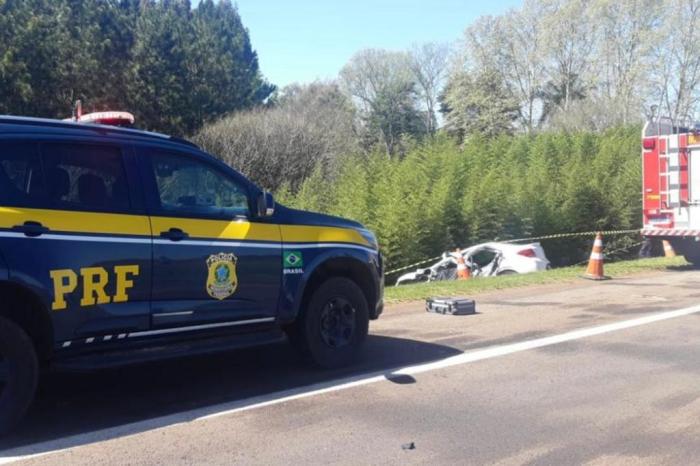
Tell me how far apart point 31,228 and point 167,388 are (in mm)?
1961

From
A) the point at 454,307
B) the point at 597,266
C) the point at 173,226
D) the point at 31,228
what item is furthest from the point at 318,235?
the point at 597,266

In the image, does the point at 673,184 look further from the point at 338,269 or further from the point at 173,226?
the point at 173,226

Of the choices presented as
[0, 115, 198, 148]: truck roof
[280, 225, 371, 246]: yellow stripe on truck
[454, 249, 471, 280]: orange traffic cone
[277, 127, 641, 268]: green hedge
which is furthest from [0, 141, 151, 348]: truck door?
[277, 127, 641, 268]: green hedge

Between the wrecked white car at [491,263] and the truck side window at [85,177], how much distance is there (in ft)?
37.8

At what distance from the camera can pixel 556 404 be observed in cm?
568

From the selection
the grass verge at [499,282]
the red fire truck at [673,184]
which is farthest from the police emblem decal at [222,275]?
the red fire truck at [673,184]

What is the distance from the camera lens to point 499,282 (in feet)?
42.8

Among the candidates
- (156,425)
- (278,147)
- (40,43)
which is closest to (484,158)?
(278,147)

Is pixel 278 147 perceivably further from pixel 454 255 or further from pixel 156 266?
pixel 156 266

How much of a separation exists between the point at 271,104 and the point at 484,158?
22365 millimetres

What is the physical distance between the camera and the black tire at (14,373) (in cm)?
479

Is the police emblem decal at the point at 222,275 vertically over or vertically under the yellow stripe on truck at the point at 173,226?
under

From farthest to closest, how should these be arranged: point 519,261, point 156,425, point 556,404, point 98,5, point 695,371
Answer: point 98,5 < point 519,261 < point 695,371 < point 556,404 < point 156,425

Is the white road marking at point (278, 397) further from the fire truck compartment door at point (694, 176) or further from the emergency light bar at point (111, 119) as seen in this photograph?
the fire truck compartment door at point (694, 176)
